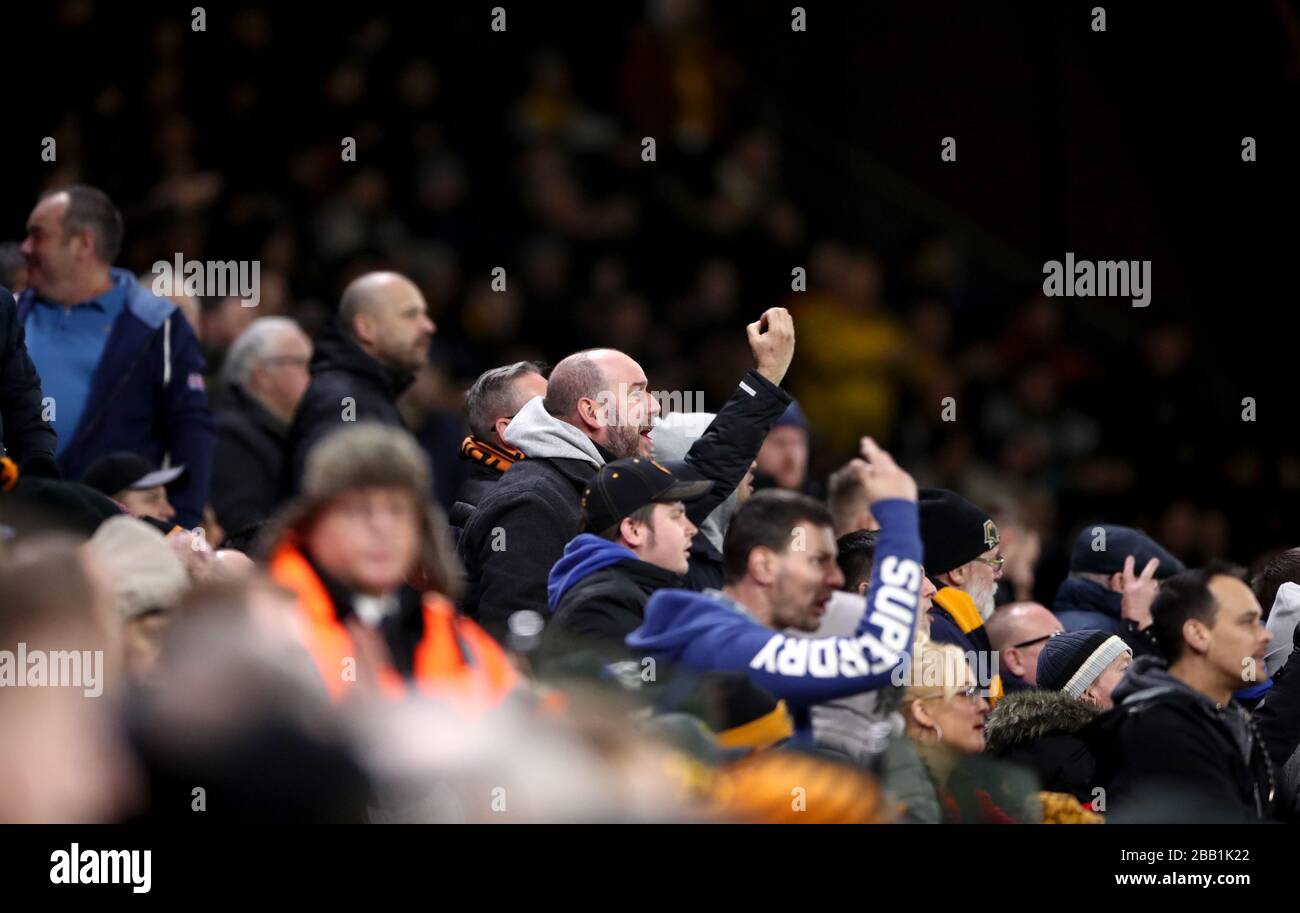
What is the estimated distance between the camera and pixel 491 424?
5.98 metres

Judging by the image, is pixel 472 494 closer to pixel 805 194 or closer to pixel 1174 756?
pixel 1174 756

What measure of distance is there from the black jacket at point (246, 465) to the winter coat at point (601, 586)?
2654 mm

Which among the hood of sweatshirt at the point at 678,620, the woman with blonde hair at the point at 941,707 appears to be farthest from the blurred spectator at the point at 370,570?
the woman with blonde hair at the point at 941,707

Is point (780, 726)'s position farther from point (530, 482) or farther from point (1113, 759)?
point (530, 482)

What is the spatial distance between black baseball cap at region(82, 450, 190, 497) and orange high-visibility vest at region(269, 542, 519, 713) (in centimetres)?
247

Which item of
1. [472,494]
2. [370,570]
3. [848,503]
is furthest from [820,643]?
[848,503]

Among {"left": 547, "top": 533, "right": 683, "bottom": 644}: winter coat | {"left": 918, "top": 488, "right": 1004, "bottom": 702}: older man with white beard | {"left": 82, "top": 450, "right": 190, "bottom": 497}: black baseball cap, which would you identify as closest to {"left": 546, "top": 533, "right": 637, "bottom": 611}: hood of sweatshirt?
{"left": 547, "top": 533, "right": 683, "bottom": 644}: winter coat

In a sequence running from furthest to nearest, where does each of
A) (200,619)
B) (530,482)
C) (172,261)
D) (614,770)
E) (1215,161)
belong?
1. (1215,161)
2. (172,261)
3. (530,482)
4. (614,770)
5. (200,619)

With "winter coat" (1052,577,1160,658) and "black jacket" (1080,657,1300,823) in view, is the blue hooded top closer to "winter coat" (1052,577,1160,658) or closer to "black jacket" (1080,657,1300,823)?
"black jacket" (1080,657,1300,823)

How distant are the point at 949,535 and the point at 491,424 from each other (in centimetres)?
140

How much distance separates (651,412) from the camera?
563 centimetres

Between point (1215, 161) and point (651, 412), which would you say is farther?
point (1215, 161)

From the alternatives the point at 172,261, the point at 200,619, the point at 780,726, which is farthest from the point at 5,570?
the point at 172,261
